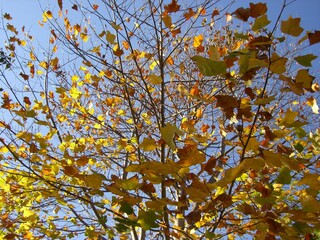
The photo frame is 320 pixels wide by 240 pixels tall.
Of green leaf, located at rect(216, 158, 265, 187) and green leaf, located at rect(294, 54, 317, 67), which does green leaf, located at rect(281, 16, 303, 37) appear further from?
green leaf, located at rect(216, 158, 265, 187)

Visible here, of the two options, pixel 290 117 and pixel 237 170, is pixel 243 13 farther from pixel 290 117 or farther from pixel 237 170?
pixel 237 170

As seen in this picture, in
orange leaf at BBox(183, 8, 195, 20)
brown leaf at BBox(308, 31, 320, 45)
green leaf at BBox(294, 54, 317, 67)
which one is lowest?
green leaf at BBox(294, 54, 317, 67)

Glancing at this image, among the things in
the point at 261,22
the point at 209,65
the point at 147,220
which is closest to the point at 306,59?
the point at 261,22

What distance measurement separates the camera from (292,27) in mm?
1047

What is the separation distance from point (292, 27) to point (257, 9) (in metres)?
0.14

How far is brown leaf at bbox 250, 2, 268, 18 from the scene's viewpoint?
1104 millimetres

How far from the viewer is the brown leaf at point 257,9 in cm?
110

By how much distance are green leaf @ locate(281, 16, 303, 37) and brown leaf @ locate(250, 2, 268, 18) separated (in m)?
0.10

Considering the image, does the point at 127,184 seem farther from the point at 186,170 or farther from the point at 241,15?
the point at 241,15

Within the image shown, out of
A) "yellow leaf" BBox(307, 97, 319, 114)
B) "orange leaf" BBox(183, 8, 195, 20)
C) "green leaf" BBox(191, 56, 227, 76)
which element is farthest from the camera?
"orange leaf" BBox(183, 8, 195, 20)

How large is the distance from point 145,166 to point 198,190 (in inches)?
8.6

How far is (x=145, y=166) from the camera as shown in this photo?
1152mm

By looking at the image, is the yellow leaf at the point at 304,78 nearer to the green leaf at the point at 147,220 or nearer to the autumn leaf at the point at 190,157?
the autumn leaf at the point at 190,157

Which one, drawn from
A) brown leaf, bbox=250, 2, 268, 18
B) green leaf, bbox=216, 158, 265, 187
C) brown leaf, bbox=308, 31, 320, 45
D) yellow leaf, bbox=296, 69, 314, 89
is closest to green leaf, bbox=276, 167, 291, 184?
green leaf, bbox=216, 158, 265, 187
